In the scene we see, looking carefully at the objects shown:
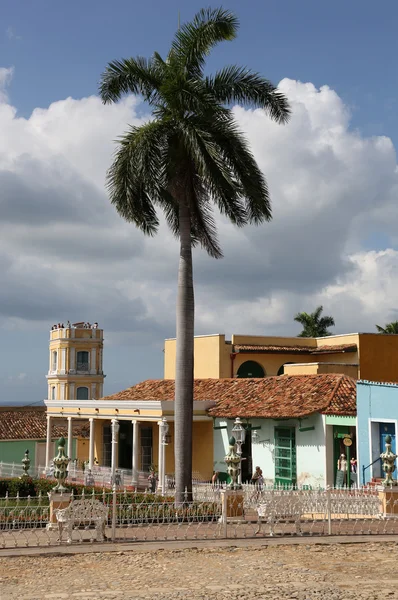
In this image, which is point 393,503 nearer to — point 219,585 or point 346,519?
point 346,519

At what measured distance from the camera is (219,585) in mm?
11836

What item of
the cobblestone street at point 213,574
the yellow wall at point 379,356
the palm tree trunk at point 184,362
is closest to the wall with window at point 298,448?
the yellow wall at point 379,356

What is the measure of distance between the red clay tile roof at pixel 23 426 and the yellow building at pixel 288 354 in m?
14.2

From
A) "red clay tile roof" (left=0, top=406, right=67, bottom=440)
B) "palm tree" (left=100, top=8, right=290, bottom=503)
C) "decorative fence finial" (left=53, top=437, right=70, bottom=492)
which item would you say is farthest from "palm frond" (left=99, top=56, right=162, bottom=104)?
"red clay tile roof" (left=0, top=406, right=67, bottom=440)

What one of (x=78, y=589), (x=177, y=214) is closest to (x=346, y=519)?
Result: (x=78, y=589)

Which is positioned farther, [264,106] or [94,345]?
[94,345]

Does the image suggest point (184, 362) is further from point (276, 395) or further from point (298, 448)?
point (276, 395)

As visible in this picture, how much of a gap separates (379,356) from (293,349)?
3947mm

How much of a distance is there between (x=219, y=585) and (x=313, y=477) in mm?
14635

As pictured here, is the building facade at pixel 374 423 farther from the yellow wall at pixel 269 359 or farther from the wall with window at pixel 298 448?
the yellow wall at pixel 269 359

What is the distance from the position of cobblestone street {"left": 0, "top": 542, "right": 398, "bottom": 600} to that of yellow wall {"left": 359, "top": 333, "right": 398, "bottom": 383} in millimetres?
18344

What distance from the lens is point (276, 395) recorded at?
29.0 meters

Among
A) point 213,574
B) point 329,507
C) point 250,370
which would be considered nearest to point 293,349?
point 250,370

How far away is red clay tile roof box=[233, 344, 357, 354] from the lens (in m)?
34.1
